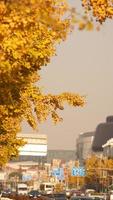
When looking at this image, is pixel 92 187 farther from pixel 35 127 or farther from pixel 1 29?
pixel 1 29

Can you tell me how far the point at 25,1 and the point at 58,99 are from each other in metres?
14.9

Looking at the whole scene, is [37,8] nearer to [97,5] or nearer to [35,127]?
[97,5]

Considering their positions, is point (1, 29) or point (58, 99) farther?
point (58, 99)

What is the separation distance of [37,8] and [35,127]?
16133mm

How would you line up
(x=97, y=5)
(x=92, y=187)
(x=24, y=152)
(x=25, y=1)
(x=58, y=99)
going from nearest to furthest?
(x=25, y=1)
(x=97, y=5)
(x=58, y=99)
(x=92, y=187)
(x=24, y=152)

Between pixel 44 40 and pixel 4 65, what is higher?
pixel 44 40

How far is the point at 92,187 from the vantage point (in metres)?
167

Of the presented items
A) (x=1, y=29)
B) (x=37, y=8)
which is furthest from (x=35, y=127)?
(x=37, y=8)

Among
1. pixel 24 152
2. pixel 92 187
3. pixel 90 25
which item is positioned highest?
pixel 24 152

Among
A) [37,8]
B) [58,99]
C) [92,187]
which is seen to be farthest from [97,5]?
[92,187]

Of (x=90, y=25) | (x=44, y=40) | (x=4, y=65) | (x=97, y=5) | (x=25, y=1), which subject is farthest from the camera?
(x=44, y=40)

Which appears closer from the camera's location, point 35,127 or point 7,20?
point 7,20

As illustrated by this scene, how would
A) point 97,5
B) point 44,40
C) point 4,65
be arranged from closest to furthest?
point 4,65
point 97,5
point 44,40

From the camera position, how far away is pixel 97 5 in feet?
53.0
